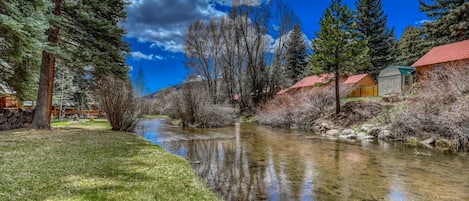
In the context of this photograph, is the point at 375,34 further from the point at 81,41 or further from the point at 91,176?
the point at 91,176

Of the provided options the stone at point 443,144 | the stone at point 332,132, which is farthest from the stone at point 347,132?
the stone at point 443,144

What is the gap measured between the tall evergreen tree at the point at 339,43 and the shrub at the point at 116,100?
13.9 m

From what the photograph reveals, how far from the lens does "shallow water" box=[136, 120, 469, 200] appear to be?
5.34 metres

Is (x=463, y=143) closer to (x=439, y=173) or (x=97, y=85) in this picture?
(x=439, y=173)

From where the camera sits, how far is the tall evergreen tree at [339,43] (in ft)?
63.8

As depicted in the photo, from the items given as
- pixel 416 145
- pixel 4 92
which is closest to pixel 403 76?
pixel 416 145

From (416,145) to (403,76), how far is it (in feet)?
55.0

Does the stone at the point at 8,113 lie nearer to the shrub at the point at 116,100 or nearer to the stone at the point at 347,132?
the shrub at the point at 116,100

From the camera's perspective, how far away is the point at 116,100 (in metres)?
14.1

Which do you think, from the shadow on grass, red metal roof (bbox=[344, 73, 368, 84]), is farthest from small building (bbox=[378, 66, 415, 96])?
the shadow on grass

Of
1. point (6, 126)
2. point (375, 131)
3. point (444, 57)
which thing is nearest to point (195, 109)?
point (6, 126)

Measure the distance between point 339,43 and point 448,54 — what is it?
11.1 meters

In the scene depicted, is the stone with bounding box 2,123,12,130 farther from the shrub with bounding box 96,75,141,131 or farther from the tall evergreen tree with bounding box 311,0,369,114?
the tall evergreen tree with bounding box 311,0,369,114

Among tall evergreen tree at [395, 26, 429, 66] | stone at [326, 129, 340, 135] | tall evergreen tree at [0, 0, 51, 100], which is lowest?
stone at [326, 129, 340, 135]
